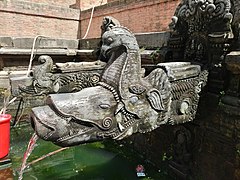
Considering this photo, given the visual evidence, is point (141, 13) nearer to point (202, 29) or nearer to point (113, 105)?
point (202, 29)

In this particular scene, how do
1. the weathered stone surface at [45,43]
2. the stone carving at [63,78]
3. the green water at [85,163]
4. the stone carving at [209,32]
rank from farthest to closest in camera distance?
1. the weathered stone surface at [45,43]
2. the stone carving at [63,78]
3. the green water at [85,163]
4. the stone carving at [209,32]

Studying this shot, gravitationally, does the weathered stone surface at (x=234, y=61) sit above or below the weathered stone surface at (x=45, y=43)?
below

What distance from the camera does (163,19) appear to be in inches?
300

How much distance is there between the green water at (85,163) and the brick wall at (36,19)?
22.1 ft

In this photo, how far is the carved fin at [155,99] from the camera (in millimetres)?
2166

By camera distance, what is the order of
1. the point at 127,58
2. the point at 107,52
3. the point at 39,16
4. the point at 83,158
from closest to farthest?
1. the point at 127,58
2. the point at 107,52
3. the point at 83,158
4. the point at 39,16

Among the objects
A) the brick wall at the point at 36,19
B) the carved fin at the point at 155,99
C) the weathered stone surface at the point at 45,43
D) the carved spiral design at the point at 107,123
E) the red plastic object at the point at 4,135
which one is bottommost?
the red plastic object at the point at 4,135

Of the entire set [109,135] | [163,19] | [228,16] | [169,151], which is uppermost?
[163,19]

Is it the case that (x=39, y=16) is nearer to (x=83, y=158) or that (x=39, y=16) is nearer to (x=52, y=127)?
(x=83, y=158)

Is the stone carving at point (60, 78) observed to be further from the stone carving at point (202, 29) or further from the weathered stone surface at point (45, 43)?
the weathered stone surface at point (45, 43)

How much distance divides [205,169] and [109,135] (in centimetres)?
168

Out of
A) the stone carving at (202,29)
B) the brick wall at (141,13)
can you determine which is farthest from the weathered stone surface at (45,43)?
the stone carving at (202,29)

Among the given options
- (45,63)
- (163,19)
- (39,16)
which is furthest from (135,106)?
(39,16)

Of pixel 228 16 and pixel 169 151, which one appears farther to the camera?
pixel 169 151
